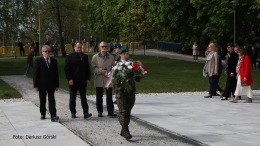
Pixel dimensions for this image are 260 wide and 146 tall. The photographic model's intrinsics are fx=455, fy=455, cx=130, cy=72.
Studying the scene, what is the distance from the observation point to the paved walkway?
7.98 meters

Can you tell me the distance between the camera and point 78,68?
10727mm

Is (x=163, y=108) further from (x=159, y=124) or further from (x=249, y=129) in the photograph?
(x=249, y=129)

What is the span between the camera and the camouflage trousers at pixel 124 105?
840 cm

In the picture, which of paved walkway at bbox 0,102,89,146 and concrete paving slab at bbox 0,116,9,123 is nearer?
paved walkway at bbox 0,102,89,146

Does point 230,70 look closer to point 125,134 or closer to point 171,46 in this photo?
point 125,134

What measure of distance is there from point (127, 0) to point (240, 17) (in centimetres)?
2326

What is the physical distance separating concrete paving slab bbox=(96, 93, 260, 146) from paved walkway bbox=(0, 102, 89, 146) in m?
2.10

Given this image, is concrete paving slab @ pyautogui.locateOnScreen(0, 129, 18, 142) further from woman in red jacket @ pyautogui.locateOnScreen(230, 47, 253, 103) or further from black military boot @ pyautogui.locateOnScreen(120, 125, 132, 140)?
woman in red jacket @ pyautogui.locateOnScreen(230, 47, 253, 103)

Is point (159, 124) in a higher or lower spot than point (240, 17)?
lower

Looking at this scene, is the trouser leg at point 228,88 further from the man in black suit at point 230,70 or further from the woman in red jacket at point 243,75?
the woman in red jacket at point 243,75

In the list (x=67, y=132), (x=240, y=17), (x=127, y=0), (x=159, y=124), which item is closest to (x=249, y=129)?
(x=159, y=124)

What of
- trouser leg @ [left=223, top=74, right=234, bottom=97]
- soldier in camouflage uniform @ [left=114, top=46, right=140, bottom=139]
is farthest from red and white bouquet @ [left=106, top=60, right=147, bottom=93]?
trouser leg @ [left=223, top=74, right=234, bottom=97]

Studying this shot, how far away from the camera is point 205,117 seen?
10.8m

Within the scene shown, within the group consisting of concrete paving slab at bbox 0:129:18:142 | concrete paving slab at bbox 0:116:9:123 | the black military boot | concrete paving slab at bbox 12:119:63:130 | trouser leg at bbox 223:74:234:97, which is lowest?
concrete paving slab at bbox 0:116:9:123
